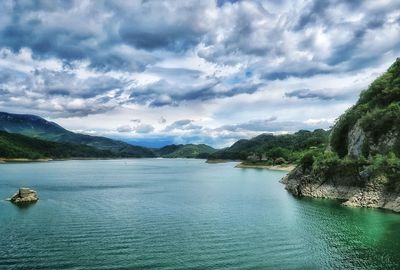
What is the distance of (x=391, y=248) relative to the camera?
41750 mm

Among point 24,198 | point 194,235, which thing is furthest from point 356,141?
point 24,198

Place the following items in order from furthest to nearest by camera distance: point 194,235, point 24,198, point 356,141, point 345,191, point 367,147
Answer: point 356,141 → point 367,147 → point 345,191 → point 24,198 → point 194,235

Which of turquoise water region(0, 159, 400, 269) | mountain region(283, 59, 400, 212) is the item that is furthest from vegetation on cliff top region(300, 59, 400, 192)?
turquoise water region(0, 159, 400, 269)

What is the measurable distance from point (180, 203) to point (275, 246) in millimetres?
35986

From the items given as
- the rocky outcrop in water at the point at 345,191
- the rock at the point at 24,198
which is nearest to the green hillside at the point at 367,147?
the rocky outcrop in water at the point at 345,191

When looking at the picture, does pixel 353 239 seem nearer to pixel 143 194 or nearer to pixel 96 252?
pixel 96 252

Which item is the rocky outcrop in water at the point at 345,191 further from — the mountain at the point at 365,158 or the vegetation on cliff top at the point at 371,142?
the vegetation on cliff top at the point at 371,142

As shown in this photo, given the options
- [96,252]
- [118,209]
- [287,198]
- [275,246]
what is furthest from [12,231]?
[287,198]

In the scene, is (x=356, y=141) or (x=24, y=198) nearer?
(x=24, y=198)

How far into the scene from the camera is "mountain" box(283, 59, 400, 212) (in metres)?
71.4

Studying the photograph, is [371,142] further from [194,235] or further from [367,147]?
[194,235]

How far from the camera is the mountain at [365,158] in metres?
71.4

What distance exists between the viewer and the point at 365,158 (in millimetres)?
82938

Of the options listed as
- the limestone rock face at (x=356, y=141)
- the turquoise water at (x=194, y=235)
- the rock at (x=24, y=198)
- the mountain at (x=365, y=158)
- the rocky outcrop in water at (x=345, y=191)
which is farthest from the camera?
the limestone rock face at (x=356, y=141)
